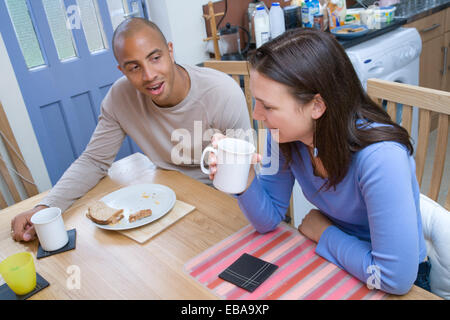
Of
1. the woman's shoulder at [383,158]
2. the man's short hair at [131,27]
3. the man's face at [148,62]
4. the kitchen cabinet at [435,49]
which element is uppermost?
the man's short hair at [131,27]

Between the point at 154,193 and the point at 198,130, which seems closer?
the point at 154,193

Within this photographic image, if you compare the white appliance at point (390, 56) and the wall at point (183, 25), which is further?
the wall at point (183, 25)

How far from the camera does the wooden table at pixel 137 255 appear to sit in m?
0.92

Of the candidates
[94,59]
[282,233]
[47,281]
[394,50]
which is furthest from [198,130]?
[394,50]

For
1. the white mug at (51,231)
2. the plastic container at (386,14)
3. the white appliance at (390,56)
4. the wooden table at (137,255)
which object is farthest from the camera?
the plastic container at (386,14)

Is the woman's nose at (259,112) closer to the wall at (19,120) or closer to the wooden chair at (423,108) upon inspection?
the wooden chair at (423,108)

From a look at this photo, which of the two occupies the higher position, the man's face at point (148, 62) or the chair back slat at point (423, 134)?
the man's face at point (148, 62)

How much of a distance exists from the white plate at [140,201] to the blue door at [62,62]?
1.33m

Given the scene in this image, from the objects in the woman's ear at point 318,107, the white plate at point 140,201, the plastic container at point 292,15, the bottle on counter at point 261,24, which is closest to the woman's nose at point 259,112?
the woman's ear at point 318,107

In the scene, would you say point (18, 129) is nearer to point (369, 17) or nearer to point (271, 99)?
point (271, 99)

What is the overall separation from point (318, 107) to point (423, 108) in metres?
0.42

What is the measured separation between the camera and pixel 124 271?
98 cm

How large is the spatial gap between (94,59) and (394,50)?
190cm

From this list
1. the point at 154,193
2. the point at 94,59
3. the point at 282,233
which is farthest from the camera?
the point at 94,59
